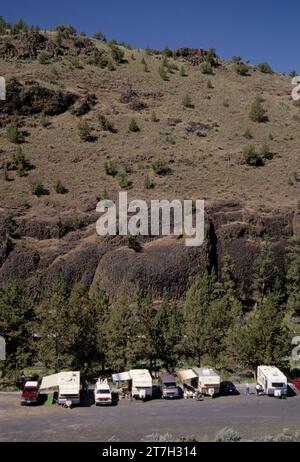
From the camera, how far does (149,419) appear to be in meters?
32.1

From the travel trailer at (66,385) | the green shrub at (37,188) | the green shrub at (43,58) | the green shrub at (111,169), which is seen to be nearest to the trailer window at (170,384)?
the travel trailer at (66,385)

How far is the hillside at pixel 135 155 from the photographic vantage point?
57344mm

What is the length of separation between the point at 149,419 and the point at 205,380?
232 inches

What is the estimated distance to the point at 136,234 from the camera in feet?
192

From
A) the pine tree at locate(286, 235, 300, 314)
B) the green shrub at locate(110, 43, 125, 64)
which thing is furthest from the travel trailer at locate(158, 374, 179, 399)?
the green shrub at locate(110, 43, 125, 64)

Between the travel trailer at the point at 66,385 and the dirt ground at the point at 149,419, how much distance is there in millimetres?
651

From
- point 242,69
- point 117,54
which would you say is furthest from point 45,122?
point 242,69

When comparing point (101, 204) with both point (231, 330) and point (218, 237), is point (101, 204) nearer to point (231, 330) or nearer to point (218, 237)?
point (218, 237)

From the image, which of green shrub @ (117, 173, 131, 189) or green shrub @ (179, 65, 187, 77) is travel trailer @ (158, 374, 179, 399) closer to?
green shrub @ (117, 173, 131, 189)

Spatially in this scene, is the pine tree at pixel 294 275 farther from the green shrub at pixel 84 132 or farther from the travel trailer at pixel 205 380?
the green shrub at pixel 84 132

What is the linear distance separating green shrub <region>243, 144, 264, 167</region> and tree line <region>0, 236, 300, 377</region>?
3786 cm

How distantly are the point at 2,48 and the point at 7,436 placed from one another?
90024 mm

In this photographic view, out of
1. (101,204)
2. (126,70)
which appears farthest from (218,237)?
(126,70)

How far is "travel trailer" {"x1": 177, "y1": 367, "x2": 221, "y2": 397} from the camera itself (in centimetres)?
3634
